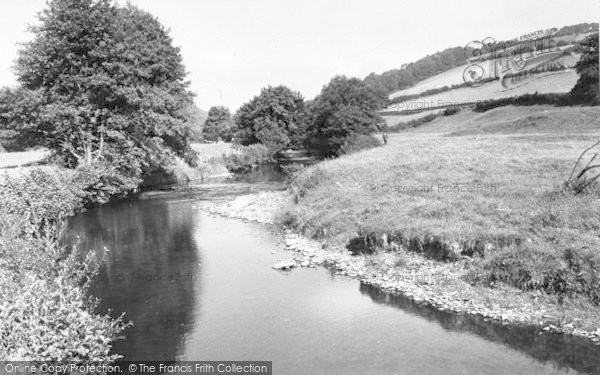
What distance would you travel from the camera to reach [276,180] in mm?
57469

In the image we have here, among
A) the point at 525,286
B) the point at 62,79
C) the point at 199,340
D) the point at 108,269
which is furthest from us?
the point at 62,79

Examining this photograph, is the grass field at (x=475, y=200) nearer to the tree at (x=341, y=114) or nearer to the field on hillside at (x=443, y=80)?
the tree at (x=341, y=114)

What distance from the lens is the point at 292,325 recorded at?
16.6 metres

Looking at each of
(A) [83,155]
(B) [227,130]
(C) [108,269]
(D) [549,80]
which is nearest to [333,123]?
(D) [549,80]

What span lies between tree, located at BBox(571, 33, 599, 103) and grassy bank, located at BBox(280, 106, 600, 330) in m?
19.2

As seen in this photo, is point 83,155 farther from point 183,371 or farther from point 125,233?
point 183,371

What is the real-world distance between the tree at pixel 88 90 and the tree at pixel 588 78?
1842 inches

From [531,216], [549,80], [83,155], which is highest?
[549,80]

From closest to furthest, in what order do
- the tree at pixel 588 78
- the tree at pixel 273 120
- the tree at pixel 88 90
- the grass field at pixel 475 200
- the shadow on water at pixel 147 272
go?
the shadow on water at pixel 147 272
the grass field at pixel 475 200
the tree at pixel 88 90
the tree at pixel 588 78
the tree at pixel 273 120

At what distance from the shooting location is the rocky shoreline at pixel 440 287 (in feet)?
51.9

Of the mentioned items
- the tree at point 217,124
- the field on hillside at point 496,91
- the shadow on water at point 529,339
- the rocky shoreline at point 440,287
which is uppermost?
the tree at point 217,124

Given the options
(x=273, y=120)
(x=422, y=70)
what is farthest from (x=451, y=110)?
(x=422, y=70)

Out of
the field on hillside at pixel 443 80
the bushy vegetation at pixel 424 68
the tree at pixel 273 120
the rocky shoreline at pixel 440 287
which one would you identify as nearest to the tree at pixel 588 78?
the field on hillside at pixel 443 80

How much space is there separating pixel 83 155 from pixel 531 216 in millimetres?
37675
